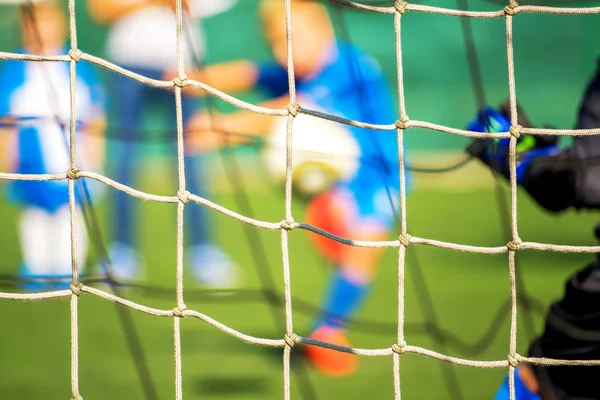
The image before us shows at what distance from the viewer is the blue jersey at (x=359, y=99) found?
0.95 m

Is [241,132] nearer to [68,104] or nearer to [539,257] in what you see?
[68,104]

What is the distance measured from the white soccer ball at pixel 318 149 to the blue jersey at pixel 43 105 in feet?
0.97

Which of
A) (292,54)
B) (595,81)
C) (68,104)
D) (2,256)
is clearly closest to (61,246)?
(2,256)

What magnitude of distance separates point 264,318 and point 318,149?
0.29 meters

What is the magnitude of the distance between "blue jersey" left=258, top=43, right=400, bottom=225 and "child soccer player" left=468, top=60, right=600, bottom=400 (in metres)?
0.14

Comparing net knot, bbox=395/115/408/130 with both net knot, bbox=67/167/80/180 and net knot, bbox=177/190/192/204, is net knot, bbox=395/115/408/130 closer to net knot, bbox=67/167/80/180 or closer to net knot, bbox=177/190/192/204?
net knot, bbox=177/190/192/204

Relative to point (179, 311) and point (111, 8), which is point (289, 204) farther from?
point (111, 8)

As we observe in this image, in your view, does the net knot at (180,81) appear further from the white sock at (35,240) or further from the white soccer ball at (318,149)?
the white sock at (35,240)

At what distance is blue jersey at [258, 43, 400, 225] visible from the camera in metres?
0.95

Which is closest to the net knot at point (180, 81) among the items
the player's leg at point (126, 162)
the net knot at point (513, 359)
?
the player's leg at point (126, 162)

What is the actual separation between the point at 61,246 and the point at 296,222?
400mm

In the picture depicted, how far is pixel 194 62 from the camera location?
0.95m

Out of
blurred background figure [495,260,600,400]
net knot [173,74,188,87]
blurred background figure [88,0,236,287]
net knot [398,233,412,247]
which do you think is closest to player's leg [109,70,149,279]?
blurred background figure [88,0,236,287]

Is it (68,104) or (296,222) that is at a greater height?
(68,104)
